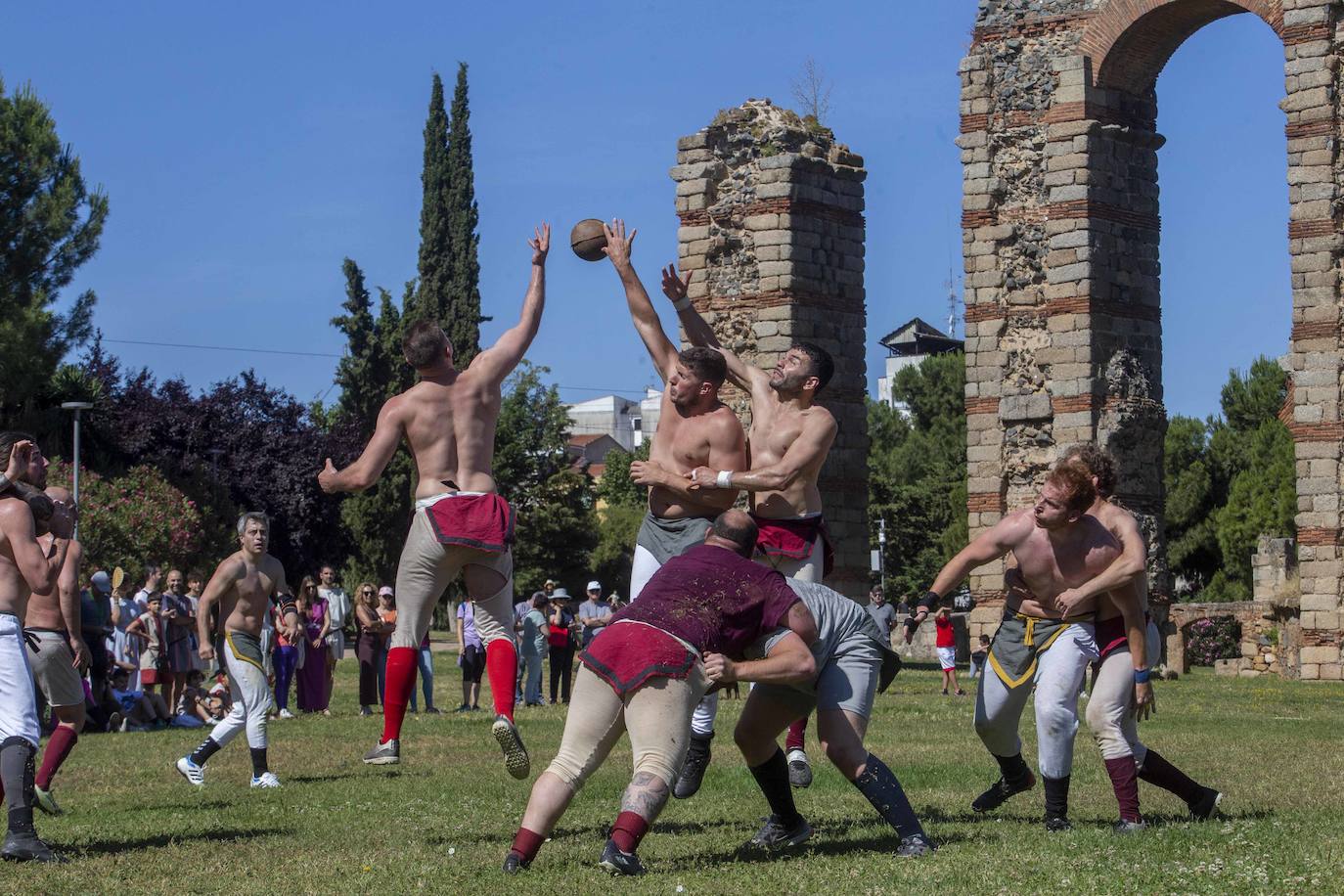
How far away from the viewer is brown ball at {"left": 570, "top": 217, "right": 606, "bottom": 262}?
1126 centimetres

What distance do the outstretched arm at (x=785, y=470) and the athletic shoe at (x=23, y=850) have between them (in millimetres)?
3646

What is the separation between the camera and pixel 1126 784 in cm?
941

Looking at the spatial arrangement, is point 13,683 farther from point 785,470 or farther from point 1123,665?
point 1123,665

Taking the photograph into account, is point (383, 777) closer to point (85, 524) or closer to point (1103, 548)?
point (1103, 548)

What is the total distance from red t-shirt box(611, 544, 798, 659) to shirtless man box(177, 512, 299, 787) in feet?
17.8

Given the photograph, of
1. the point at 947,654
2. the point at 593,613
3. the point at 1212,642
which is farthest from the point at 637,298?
the point at 1212,642

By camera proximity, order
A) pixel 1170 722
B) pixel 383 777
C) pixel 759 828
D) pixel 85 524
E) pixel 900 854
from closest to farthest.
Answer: pixel 900 854
pixel 759 828
pixel 383 777
pixel 1170 722
pixel 85 524

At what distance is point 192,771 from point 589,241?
4.51 metres

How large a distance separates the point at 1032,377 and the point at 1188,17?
5477 mm

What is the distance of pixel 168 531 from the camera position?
1574 inches

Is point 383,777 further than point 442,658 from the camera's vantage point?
No

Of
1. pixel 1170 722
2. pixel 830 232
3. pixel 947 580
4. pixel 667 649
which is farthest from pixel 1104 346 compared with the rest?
pixel 667 649

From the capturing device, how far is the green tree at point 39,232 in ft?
128

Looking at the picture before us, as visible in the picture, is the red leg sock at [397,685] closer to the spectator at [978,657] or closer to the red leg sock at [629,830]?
the red leg sock at [629,830]
